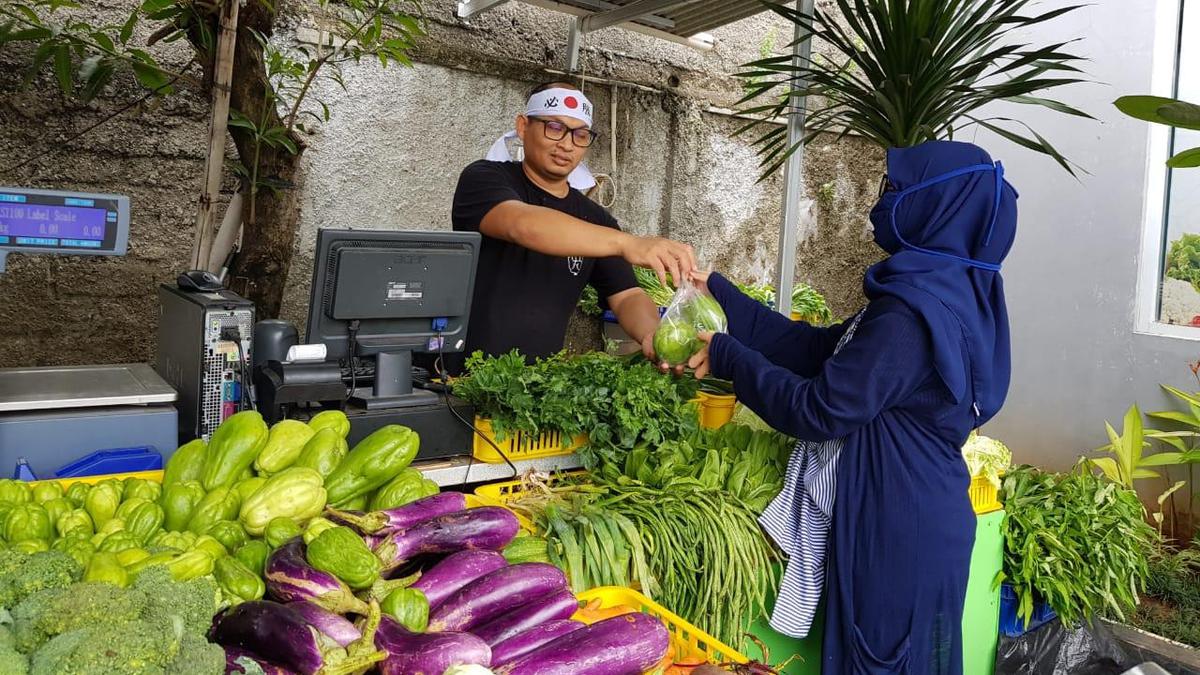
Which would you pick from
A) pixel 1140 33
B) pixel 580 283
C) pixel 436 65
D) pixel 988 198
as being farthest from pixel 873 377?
pixel 1140 33

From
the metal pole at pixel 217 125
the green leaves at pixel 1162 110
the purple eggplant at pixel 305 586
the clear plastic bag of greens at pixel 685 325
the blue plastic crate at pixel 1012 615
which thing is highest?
the metal pole at pixel 217 125

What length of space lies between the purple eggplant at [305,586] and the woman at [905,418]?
57.8 inches

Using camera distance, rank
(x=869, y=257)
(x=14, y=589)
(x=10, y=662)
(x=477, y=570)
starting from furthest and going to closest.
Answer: (x=869, y=257) → (x=477, y=570) → (x=14, y=589) → (x=10, y=662)

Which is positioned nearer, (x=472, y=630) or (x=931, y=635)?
(x=472, y=630)

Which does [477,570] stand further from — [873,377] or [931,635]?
[931,635]

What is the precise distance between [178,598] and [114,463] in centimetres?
137

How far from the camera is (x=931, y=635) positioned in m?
2.57

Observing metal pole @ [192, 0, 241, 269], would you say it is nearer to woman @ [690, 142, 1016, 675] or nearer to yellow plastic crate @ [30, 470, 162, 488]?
yellow plastic crate @ [30, 470, 162, 488]

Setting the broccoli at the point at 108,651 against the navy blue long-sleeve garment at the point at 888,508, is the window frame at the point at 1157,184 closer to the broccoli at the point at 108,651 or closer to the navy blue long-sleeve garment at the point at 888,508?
the navy blue long-sleeve garment at the point at 888,508

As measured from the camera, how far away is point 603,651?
146cm

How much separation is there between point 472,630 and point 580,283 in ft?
8.18

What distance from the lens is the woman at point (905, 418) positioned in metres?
2.43

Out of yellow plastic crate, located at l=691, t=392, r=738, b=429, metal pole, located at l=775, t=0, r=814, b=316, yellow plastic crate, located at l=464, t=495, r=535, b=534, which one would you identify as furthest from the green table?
yellow plastic crate, located at l=464, t=495, r=535, b=534

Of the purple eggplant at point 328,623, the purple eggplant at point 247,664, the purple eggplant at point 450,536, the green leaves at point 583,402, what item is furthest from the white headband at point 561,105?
the purple eggplant at point 247,664
